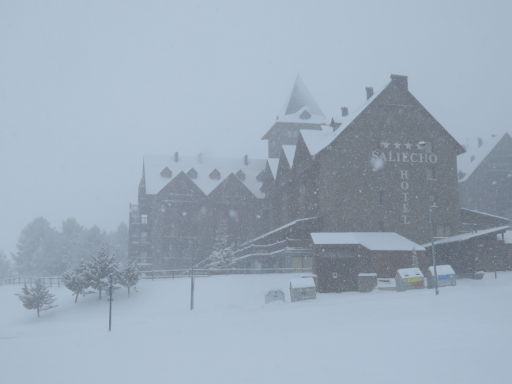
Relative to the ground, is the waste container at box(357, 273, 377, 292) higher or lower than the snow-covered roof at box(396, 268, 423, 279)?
lower

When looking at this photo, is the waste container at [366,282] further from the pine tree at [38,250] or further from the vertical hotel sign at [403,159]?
the pine tree at [38,250]

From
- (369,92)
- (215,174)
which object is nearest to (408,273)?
(369,92)

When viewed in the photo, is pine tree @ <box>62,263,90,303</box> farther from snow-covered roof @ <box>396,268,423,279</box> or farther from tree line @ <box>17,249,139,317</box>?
snow-covered roof @ <box>396,268,423,279</box>

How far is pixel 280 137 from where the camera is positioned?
7606cm

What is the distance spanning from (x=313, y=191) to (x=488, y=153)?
1328 inches

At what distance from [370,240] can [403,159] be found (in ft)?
31.1

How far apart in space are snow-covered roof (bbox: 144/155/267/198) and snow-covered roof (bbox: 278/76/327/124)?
25.4ft

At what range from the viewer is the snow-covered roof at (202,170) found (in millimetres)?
69438

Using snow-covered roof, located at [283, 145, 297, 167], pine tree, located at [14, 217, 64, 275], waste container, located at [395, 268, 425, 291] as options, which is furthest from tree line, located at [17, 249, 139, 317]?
pine tree, located at [14, 217, 64, 275]

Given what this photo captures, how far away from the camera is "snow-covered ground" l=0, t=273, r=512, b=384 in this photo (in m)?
12.7

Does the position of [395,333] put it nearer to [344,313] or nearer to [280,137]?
[344,313]

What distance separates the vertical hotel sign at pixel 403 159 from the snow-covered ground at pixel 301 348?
18.8m

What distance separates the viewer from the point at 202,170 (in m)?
73.3

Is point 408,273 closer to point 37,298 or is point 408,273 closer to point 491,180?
point 37,298
